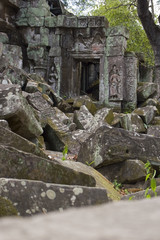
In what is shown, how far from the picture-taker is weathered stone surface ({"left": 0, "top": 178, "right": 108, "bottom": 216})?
220cm

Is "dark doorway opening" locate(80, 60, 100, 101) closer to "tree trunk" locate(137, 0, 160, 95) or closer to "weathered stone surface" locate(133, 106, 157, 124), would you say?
"weathered stone surface" locate(133, 106, 157, 124)

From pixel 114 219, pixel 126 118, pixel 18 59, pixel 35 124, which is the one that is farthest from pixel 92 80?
pixel 114 219

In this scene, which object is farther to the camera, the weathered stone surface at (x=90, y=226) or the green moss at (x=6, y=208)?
the green moss at (x=6, y=208)

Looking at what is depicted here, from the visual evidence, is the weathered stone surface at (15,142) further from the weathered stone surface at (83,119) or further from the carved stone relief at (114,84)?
the carved stone relief at (114,84)

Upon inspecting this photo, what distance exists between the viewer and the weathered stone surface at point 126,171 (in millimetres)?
4605

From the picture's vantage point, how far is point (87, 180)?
3131mm

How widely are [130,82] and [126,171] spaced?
33.1ft

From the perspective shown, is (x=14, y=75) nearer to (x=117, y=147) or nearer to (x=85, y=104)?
(x=85, y=104)

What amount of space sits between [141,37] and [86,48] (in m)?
11.0

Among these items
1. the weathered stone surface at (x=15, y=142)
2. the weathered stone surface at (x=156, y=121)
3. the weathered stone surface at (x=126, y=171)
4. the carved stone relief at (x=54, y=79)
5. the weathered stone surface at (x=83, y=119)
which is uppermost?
the carved stone relief at (x=54, y=79)

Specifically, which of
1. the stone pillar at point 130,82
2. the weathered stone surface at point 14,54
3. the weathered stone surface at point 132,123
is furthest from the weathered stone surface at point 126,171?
the stone pillar at point 130,82

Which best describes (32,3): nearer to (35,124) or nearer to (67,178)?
(35,124)

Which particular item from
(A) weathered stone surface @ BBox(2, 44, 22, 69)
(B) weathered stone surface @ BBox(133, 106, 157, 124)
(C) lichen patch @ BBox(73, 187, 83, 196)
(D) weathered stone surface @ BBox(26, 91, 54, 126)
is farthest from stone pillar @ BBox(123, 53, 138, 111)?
(C) lichen patch @ BBox(73, 187, 83, 196)

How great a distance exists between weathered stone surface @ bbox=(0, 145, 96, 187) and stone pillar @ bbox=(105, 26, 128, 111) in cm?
1122
